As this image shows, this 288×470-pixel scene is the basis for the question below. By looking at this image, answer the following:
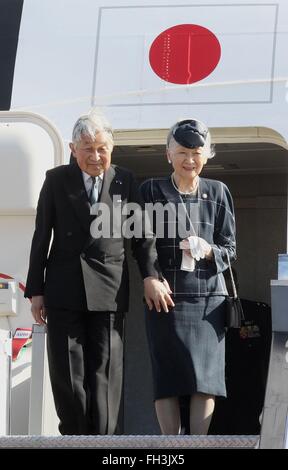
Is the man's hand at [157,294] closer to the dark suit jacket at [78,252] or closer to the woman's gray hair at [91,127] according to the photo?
the dark suit jacket at [78,252]

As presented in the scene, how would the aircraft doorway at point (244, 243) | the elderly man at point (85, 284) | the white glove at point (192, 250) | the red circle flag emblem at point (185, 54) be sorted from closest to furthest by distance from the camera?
the elderly man at point (85, 284)
the white glove at point (192, 250)
the red circle flag emblem at point (185, 54)
the aircraft doorway at point (244, 243)

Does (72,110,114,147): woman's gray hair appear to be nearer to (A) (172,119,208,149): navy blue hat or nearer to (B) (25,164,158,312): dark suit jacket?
(B) (25,164,158,312): dark suit jacket

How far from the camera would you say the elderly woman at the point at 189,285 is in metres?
3.97

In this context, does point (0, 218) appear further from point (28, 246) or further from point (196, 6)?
point (196, 6)

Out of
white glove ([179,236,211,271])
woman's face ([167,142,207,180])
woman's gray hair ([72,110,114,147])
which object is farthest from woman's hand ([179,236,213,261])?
woman's gray hair ([72,110,114,147])

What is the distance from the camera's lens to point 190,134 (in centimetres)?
403

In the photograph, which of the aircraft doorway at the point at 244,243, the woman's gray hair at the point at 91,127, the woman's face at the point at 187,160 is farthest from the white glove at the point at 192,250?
the aircraft doorway at the point at 244,243

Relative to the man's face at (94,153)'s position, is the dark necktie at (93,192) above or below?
below

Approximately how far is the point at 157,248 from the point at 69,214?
0.38 m

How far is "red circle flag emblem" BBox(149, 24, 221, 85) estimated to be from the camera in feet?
16.7

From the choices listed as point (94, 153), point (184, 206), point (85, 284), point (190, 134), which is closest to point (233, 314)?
point (184, 206)

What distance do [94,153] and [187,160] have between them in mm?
362

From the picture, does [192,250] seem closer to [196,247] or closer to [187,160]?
[196,247]

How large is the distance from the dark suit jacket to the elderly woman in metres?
0.10
